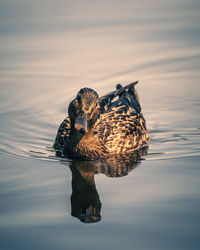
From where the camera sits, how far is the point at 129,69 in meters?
13.1

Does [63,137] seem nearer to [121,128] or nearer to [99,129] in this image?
[99,129]

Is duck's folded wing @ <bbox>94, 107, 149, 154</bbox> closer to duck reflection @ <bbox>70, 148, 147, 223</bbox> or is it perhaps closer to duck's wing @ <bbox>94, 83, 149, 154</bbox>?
duck's wing @ <bbox>94, 83, 149, 154</bbox>

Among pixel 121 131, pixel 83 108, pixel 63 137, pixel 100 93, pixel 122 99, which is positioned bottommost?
pixel 63 137

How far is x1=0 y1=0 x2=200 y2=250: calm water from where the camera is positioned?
6199 mm

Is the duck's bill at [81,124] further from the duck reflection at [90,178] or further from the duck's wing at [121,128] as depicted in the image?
the duck's wing at [121,128]

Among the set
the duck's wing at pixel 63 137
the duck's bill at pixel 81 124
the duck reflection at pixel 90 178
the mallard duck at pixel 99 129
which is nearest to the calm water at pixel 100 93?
the duck reflection at pixel 90 178

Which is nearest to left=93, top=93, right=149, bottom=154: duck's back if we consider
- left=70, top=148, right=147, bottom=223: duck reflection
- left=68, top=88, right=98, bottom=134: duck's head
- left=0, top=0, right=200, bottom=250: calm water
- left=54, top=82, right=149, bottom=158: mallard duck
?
left=54, top=82, right=149, bottom=158: mallard duck

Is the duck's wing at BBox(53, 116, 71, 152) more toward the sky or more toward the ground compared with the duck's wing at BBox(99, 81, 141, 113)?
more toward the ground

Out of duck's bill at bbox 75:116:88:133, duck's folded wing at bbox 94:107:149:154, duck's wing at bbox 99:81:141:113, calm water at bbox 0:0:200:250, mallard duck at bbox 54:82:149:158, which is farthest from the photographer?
duck's wing at bbox 99:81:141:113

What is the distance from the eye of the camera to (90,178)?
314 inches

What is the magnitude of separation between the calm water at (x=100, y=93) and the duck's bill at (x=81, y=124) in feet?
2.16

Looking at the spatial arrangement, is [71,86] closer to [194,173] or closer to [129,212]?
[194,173]

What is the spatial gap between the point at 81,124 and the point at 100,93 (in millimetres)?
3788

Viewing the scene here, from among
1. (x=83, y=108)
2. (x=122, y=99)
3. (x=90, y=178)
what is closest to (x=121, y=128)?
(x=122, y=99)
